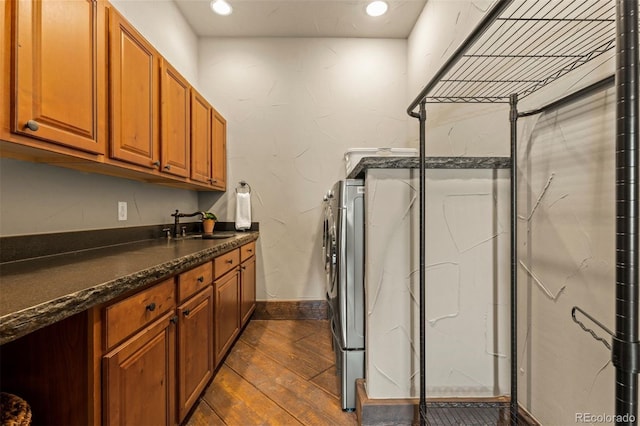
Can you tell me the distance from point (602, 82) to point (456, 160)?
1.75ft

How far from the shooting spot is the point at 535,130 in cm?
126

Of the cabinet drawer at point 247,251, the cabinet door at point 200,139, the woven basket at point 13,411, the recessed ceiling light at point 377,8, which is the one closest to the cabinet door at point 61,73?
the woven basket at point 13,411

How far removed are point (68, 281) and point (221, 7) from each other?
2673 millimetres

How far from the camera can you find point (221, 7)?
2.58 metres

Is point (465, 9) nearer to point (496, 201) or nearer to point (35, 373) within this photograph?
point (496, 201)

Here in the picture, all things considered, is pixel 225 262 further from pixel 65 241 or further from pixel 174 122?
pixel 174 122

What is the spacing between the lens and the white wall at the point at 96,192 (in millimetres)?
1225

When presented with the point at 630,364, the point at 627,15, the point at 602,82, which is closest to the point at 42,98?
the point at 627,15

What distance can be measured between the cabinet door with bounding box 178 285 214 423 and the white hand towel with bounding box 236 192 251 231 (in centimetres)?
124

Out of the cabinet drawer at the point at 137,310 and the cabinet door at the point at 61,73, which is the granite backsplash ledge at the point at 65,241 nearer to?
the cabinet door at the point at 61,73

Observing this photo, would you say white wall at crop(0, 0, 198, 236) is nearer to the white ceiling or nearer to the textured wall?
the white ceiling

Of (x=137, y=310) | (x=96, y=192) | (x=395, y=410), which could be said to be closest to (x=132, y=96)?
(x=96, y=192)

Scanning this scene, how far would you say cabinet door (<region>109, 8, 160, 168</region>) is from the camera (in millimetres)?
1357

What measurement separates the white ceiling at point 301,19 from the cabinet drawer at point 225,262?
7.17ft
